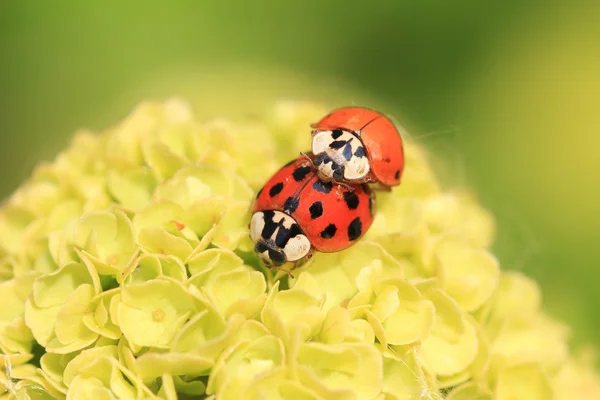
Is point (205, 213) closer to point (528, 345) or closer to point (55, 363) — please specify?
point (55, 363)

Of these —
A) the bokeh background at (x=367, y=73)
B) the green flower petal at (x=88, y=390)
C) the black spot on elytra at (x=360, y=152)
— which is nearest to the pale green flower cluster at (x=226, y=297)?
the green flower petal at (x=88, y=390)

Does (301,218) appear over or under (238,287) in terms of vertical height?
over

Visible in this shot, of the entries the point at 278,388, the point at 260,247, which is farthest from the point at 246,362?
the point at 260,247

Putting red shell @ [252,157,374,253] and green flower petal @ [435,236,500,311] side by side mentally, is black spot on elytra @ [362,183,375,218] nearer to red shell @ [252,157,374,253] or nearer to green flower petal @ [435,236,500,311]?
red shell @ [252,157,374,253]

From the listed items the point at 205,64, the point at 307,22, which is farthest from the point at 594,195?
the point at 205,64

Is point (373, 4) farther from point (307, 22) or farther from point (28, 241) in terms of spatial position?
point (28, 241)
